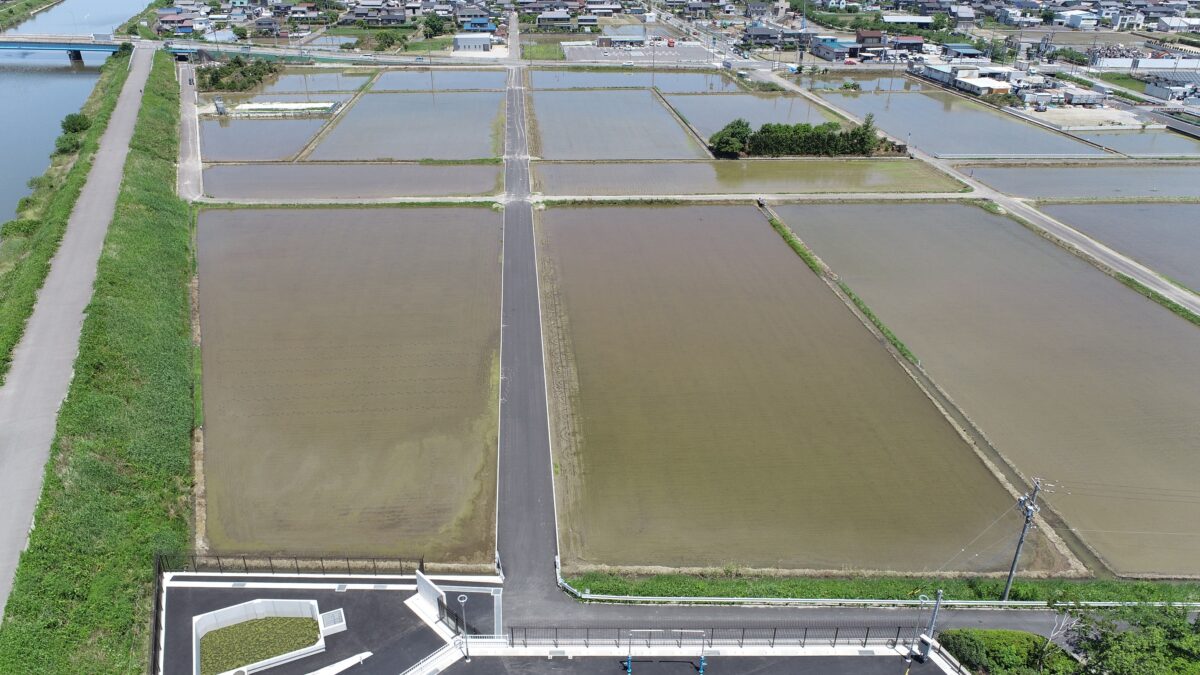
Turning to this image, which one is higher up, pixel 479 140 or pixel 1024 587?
pixel 479 140

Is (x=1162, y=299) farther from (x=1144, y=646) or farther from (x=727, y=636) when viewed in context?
(x=727, y=636)

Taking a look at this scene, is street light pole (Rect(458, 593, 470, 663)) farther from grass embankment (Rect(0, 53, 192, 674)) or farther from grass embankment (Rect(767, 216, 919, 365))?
grass embankment (Rect(767, 216, 919, 365))

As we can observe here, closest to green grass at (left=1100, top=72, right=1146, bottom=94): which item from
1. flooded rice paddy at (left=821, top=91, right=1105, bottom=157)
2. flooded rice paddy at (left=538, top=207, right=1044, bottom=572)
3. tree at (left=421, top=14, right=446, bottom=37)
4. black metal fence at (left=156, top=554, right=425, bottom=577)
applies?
flooded rice paddy at (left=821, top=91, right=1105, bottom=157)

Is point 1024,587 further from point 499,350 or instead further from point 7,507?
point 7,507

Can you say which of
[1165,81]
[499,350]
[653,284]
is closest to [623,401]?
[499,350]

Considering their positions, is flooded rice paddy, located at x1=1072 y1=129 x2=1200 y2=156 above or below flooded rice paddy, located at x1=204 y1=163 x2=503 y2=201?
above

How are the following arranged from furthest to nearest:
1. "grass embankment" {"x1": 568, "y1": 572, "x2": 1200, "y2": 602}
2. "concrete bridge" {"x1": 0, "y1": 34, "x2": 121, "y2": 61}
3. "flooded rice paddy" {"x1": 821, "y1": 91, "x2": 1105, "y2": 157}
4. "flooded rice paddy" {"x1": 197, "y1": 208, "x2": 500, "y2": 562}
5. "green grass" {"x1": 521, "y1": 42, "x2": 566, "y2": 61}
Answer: "green grass" {"x1": 521, "y1": 42, "x2": 566, "y2": 61} → "concrete bridge" {"x1": 0, "y1": 34, "x2": 121, "y2": 61} → "flooded rice paddy" {"x1": 821, "y1": 91, "x2": 1105, "y2": 157} → "flooded rice paddy" {"x1": 197, "y1": 208, "x2": 500, "y2": 562} → "grass embankment" {"x1": 568, "y1": 572, "x2": 1200, "y2": 602}
